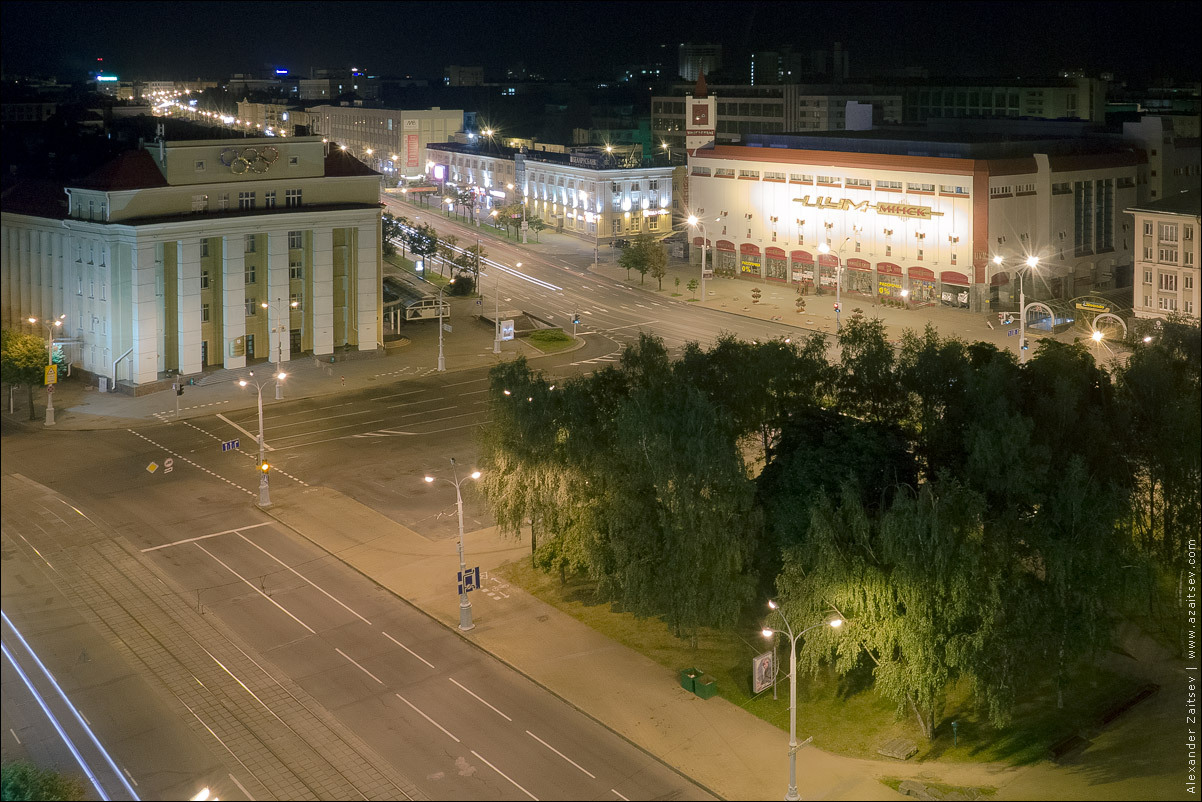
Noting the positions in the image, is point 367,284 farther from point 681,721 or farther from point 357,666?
point 681,721

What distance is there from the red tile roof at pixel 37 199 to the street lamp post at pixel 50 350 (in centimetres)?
722

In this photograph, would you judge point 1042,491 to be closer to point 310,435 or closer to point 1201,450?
point 1201,450

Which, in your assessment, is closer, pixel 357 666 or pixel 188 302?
pixel 357 666

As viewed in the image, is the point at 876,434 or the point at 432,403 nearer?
the point at 876,434

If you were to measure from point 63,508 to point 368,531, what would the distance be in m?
15.4

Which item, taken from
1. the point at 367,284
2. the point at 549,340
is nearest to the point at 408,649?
the point at 367,284

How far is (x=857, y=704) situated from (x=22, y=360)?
2254 inches

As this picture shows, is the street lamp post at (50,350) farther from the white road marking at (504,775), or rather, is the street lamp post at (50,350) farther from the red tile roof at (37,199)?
the white road marking at (504,775)

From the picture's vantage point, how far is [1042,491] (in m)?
41.7

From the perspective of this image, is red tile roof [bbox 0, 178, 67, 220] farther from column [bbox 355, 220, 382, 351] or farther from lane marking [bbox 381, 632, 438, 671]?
lane marking [bbox 381, 632, 438, 671]

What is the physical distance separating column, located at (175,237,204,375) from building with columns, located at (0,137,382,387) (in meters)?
0.08

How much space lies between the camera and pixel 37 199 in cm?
8756

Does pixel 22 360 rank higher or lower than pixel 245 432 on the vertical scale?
higher

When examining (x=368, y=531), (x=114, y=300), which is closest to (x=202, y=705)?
(x=368, y=531)
